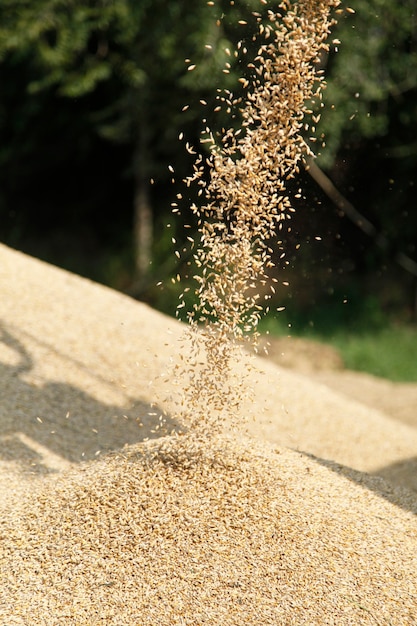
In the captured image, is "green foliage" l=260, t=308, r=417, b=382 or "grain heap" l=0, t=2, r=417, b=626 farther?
"green foliage" l=260, t=308, r=417, b=382

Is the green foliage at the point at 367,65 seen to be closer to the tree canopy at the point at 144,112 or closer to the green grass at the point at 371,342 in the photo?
the tree canopy at the point at 144,112

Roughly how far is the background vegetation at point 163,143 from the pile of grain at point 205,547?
3.04 meters

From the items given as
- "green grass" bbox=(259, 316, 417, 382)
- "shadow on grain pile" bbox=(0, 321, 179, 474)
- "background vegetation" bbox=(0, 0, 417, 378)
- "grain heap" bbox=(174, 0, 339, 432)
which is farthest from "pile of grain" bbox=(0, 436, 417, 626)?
"green grass" bbox=(259, 316, 417, 382)

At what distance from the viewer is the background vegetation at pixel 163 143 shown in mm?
7176

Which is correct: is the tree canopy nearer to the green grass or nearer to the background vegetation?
the background vegetation

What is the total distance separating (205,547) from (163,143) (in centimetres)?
682

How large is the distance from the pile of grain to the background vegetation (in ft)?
9.96

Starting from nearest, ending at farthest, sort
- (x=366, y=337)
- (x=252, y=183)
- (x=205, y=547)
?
1. (x=205, y=547)
2. (x=252, y=183)
3. (x=366, y=337)

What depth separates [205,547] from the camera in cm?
265

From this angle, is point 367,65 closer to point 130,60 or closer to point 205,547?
point 130,60

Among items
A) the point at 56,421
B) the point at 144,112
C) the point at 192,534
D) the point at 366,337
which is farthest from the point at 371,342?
the point at 192,534

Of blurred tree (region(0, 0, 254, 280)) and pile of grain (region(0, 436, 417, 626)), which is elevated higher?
blurred tree (region(0, 0, 254, 280))

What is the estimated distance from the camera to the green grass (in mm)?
7335

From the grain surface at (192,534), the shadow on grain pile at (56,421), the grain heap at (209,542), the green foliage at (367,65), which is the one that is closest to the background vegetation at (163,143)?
the green foliage at (367,65)
